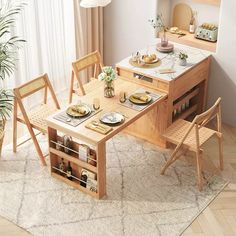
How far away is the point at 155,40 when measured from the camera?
6.00m

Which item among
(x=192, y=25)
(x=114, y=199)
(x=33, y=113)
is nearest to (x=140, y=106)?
(x=114, y=199)

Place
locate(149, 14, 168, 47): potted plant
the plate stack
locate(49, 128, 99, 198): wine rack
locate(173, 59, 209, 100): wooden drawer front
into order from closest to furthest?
locate(49, 128, 99, 198): wine rack
locate(173, 59, 209, 100): wooden drawer front
the plate stack
locate(149, 14, 168, 47): potted plant

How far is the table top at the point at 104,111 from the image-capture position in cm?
440

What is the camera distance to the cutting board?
19.5 ft

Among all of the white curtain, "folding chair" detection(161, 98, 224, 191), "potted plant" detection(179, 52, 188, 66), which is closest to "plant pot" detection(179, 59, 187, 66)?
"potted plant" detection(179, 52, 188, 66)

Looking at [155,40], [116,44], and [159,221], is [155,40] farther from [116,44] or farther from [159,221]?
[159,221]

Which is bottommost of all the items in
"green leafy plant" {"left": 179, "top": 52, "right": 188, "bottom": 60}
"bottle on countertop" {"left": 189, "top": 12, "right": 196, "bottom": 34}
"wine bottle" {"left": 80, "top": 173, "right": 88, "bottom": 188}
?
"wine bottle" {"left": 80, "top": 173, "right": 88, "bottom": 188}

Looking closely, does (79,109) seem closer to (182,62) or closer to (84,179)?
(84,179)

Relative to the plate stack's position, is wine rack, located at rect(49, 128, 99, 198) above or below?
below

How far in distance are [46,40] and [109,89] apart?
1.48 meters

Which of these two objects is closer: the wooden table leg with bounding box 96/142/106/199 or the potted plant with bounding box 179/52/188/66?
the wooden table leg with bounding box 96/142/106/199

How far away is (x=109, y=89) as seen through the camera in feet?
16.4

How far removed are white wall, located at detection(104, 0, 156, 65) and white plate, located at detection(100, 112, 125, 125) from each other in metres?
1.70

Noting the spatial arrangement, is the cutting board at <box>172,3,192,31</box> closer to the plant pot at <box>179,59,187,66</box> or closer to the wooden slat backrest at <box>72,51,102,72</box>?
the plant pot at <box>179,59,187,66</box>
